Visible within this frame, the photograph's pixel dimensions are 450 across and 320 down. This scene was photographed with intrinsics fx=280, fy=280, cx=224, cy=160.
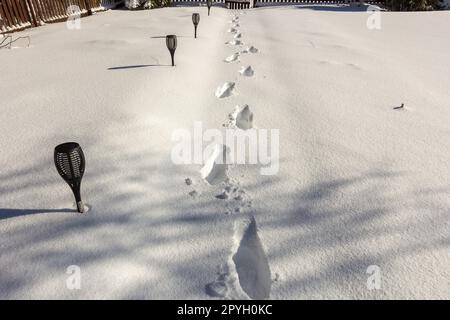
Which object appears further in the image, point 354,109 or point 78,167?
point 354,109

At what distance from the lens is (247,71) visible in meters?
3.82

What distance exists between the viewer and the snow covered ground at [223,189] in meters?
1.32

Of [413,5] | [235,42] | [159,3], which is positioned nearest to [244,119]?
[235,42]

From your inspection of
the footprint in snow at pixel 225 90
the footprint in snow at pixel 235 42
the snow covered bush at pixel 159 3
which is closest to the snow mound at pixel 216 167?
the footprint in snow at pixel 225 90

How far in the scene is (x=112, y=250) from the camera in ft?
4.62

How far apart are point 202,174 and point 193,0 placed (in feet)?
44.0

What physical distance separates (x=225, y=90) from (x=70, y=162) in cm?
217

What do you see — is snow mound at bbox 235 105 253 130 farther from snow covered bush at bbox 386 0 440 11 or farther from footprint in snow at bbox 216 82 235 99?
snow covered bush at bbox 386 0 440 11

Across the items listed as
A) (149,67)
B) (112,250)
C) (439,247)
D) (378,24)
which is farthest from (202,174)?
(378,24)

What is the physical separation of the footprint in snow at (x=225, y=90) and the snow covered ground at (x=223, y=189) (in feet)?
0.22

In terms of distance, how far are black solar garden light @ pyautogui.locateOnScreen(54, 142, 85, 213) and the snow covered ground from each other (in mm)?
254

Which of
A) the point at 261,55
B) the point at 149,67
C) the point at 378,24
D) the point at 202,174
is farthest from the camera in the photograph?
the point at 378,24

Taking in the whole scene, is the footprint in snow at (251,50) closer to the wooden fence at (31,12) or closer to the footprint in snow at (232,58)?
the footprint in snow at (232,58)
